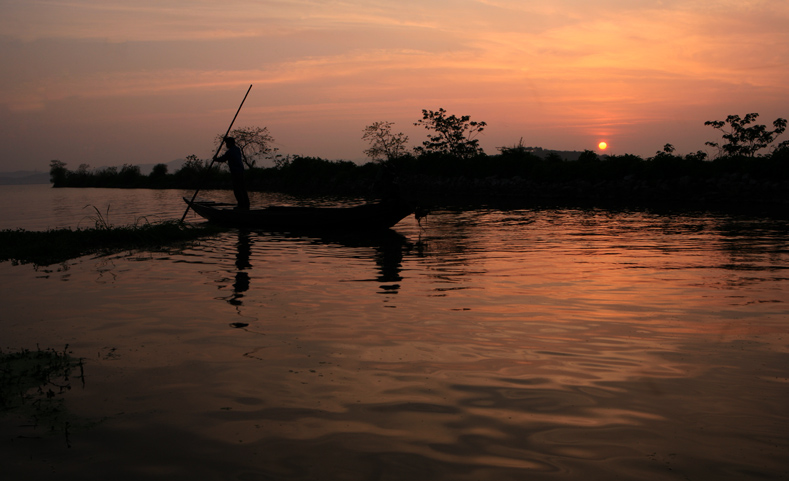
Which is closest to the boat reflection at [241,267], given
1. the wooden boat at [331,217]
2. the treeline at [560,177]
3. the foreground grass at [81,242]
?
the wooden boat at [331,217]

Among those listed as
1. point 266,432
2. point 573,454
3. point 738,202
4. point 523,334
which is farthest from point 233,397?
point 738,202

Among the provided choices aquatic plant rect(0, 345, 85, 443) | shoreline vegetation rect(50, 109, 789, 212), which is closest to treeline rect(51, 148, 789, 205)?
shoreline vegetation rect(50, 109, 789, 212)

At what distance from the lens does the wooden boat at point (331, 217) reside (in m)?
16.3

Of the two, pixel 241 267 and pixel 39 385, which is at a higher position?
pixel 241 267

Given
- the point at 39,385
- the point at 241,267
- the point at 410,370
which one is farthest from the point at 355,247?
the point at 39,385

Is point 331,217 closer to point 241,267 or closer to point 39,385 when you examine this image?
point 241,267

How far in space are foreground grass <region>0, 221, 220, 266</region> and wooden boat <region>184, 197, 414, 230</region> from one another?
217cm

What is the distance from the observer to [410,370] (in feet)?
16.2

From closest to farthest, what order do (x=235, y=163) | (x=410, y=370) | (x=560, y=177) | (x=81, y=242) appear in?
(x=410, y=370), (x=81, y=242), (x=235, y=163), (x=560, y=177)

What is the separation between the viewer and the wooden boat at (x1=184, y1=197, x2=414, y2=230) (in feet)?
53.4

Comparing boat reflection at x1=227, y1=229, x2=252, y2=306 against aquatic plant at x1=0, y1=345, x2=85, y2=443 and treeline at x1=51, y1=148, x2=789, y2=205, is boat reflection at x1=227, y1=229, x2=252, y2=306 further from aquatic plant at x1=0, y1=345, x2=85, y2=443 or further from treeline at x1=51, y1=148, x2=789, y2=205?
treeline at x1=51, y1=148, x2=789, y2=205

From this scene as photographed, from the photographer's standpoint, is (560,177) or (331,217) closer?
(331,217)

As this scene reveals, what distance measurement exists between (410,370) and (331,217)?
11874 millimetres

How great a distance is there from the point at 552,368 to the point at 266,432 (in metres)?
2.47
